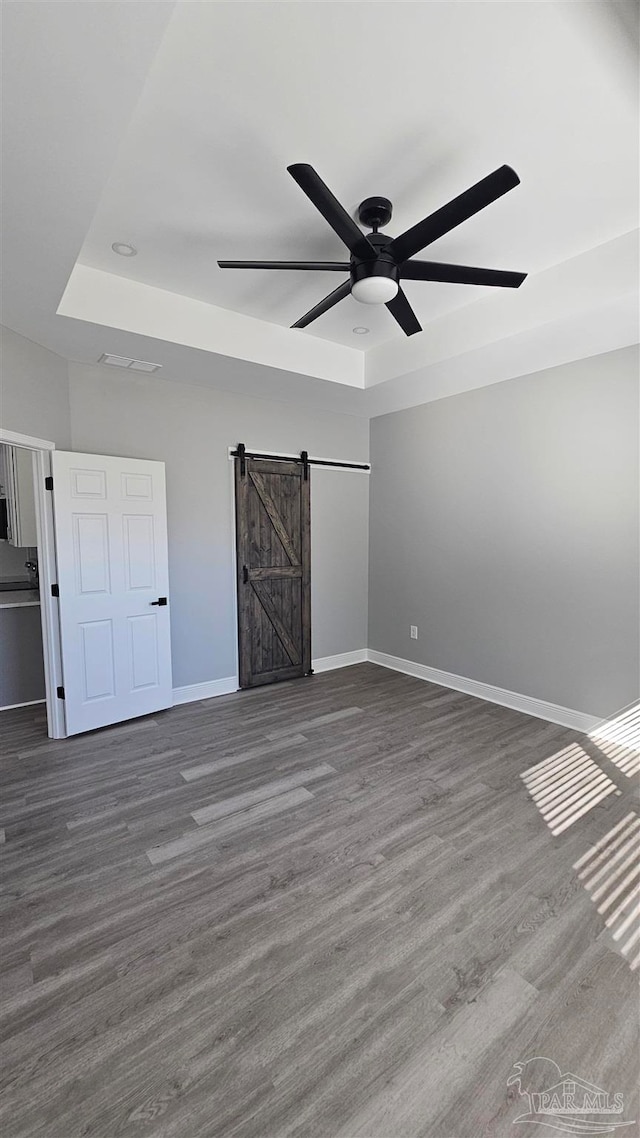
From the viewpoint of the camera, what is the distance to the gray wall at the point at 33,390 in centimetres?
305

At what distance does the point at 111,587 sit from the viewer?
3.68 metres

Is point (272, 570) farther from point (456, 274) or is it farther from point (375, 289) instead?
point (456, 274)

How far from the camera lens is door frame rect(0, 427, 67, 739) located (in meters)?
3.41

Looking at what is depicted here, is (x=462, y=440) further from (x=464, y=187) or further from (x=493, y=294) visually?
(x=464, y=187)

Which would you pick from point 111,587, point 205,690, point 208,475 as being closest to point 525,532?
point 208,475

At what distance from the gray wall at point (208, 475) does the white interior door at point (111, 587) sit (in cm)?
24

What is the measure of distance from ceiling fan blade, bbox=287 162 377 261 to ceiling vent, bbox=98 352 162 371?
6.56 feet

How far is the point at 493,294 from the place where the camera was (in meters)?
3.20

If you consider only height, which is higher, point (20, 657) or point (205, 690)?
point (20, 657)

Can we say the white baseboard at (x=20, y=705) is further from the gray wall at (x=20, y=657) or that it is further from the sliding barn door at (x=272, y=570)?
the sliding barn door at (x=272, y=570)

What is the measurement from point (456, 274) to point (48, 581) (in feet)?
10.6

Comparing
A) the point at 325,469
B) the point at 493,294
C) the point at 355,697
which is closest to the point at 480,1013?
the point at 355,697

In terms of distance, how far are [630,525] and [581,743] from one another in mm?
1573

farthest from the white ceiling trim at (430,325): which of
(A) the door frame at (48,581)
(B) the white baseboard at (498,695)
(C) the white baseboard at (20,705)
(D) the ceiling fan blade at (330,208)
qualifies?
(C) the white baseboard at (20,705)
